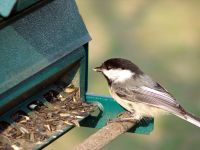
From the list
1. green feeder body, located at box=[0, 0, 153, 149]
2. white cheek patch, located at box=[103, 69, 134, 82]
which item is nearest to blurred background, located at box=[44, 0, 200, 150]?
white cheek patch, located at box=[103, 69, 134, 82]

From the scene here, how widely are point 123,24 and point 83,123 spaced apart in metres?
2.35

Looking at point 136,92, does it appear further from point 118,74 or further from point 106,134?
point 106,134

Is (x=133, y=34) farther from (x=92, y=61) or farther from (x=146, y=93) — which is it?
(x=146, y=93)

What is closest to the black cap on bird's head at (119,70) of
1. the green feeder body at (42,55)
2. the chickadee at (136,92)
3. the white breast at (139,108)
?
the chickadee at (136,92)

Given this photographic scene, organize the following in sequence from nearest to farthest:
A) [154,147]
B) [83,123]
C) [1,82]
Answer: [1,82]
[83,123]
[154,147]

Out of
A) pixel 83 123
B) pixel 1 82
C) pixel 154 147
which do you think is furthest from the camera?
pixel 154 147

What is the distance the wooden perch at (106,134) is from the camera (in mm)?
4641

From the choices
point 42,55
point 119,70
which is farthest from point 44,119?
point 119,70

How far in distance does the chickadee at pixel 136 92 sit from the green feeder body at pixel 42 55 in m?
0.14

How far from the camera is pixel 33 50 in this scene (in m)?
5.01

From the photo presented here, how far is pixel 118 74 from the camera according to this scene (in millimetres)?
5793

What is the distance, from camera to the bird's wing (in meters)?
Result: 5.68

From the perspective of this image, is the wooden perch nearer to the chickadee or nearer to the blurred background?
the chickadee

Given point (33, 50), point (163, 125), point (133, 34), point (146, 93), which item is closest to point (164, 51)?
point (133, 34)
